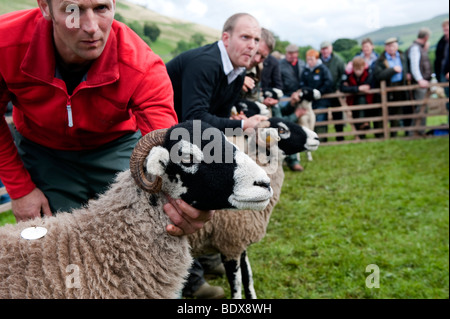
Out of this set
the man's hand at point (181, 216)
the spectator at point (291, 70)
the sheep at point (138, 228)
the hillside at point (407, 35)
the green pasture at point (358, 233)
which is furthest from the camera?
the hillside at point (407, 35)

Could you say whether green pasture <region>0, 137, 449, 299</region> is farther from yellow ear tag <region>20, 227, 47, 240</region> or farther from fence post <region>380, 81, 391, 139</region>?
yellow ear tag <region>20, 227, 47, 240</region>

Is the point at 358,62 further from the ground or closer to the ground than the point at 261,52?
Answer: further from the ground

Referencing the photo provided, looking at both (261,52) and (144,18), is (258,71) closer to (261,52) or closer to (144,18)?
(261,52)

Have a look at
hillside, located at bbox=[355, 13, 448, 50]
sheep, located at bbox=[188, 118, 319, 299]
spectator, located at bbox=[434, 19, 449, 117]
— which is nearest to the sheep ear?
sheep, located at bbox=[188, 118, 319, 299]

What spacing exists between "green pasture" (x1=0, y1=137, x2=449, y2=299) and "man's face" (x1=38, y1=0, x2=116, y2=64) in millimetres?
2865

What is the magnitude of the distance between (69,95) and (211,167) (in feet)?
2.95

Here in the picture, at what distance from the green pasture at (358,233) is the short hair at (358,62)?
2.84 m

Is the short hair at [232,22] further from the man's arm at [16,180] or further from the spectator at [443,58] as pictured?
the spectator at [443,58]

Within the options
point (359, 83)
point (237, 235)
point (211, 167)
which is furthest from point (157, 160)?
point (359, 83)

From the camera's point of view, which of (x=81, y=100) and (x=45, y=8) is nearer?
(x=45, y=8)

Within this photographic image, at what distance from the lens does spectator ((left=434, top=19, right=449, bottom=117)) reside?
9.57 m

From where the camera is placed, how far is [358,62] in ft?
32.7

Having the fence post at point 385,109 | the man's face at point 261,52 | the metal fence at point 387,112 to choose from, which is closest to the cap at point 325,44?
the metal fence at point 387,112

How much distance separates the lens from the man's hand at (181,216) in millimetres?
1870
